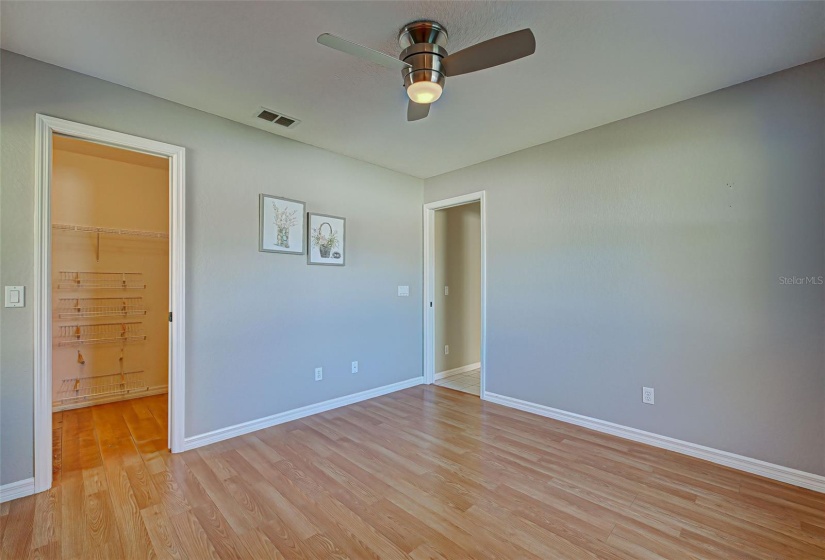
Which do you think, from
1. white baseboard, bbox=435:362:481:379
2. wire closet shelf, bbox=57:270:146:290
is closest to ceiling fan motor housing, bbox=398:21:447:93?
white baseboard, bbox=435:362:481:379

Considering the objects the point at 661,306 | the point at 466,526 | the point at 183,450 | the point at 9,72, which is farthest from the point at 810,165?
the point at 9,72

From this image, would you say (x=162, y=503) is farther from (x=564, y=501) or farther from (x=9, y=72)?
(x=9, y=72)

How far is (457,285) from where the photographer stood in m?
4.92

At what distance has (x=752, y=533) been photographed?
1777 millimetres

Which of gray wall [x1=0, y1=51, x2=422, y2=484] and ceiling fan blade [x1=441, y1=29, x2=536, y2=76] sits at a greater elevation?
ceiling fan blade [x1=441, y1=29, x2=536, y2=76]

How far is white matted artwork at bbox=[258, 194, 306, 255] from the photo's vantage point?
3104 millimetres

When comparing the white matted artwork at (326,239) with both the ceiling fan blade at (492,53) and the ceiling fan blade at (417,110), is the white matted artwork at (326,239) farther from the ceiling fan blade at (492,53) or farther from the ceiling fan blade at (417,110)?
the ceiling fan blade at (492,53)

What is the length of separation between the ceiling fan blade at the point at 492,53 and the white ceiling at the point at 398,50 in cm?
22

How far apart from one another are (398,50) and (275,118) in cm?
129

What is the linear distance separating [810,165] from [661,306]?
3.78ft

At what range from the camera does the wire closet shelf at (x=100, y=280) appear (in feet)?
11.8

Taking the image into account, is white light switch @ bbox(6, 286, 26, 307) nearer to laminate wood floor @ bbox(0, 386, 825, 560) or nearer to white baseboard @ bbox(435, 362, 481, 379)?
laminate wood floor @ bbox(0, 386, 825, 560)

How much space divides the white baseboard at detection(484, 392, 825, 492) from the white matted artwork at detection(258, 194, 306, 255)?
256 centimetres

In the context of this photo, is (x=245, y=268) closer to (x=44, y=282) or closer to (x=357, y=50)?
(x=44, y=282)
